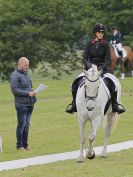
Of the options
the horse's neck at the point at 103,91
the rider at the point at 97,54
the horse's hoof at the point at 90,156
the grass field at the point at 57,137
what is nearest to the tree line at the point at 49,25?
the grass field at the point at 57,137

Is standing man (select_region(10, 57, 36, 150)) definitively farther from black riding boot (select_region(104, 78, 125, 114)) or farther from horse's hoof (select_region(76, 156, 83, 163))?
horse's hoof (select_region(76, 156, 83, 163))

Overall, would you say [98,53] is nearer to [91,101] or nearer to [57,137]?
[91,101]

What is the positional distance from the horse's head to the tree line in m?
40.7

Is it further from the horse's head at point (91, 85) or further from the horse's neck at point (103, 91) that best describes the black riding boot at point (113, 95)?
the horse's head at point (91, 85)

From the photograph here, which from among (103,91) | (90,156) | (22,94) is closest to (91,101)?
(103,91)

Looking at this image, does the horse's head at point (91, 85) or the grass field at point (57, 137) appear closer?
the grass field at point (57, 137)

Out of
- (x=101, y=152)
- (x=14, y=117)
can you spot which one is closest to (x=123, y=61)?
(x=14, y=117)

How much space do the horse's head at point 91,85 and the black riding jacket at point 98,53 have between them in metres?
1.04

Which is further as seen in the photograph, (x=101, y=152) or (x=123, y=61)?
(x=123, y=61)

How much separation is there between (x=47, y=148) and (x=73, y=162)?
113 inches

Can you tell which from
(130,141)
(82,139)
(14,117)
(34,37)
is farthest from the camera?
(34,37)

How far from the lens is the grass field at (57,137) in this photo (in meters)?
13.4

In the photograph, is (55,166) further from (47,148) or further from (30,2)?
(30,2)

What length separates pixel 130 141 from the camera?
1864 centimetres
